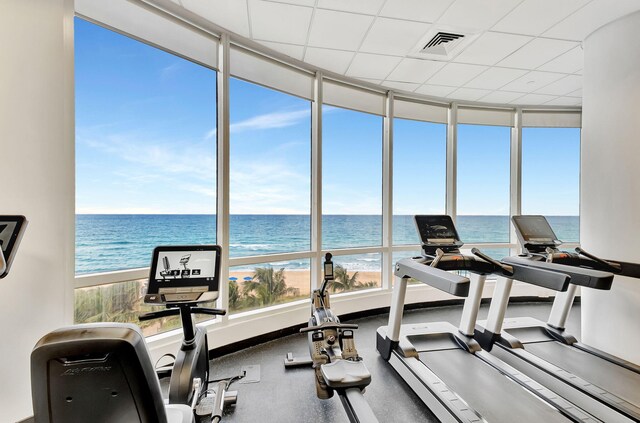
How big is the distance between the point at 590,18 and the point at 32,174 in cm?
484

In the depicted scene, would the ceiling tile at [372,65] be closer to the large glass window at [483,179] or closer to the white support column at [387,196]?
the white support column at [387,196]

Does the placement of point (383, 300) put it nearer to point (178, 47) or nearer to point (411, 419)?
point (411, 419)

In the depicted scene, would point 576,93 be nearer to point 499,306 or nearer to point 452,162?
point 452,162

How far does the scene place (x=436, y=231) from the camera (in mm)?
3137

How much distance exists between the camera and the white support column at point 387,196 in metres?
4.40

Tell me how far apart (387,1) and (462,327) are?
11.2ft

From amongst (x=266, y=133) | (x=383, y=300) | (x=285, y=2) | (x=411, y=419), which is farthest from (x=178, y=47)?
(x=266, y=133)

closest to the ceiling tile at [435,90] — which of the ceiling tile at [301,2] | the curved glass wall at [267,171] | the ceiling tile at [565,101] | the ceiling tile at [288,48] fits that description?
the curved glass wall at [267,171]

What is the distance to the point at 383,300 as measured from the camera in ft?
14.4

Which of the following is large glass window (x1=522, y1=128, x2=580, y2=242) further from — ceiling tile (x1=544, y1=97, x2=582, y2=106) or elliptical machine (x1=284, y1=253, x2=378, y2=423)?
elliptical machine (x1=284, y1=253, x2=378, y2=423)

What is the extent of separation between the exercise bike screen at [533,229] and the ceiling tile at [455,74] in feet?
Result: 6.58

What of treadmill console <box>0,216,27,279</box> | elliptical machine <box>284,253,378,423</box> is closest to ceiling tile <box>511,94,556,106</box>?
elliptical machine <box>284,253,378,423</box>

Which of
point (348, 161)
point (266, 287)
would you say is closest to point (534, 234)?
point (266, 287)

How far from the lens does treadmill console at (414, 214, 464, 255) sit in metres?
3.02
